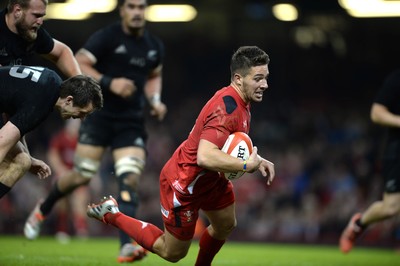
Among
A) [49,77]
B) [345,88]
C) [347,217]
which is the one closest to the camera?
[49,77]

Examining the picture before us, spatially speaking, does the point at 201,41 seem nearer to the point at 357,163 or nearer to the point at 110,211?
the point at 357,163

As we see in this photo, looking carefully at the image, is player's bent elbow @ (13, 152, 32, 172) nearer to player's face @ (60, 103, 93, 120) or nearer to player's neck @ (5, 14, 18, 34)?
player's face @ (60, 103, 93, 120)

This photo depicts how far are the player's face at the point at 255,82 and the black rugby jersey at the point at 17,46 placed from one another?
2.23 m

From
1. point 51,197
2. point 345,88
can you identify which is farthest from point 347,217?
point 51,197

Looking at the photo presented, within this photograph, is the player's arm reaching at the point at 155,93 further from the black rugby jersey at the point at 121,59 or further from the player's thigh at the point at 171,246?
the player's thigh at the point at 171,246

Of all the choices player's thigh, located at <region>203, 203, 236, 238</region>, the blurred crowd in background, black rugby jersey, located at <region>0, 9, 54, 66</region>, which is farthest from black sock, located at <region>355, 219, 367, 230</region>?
the blurred crowd in background

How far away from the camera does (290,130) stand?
70.7 ft

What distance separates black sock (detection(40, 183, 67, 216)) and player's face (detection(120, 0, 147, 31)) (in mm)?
2168

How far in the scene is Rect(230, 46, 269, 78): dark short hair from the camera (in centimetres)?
650

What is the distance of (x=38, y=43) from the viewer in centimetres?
757

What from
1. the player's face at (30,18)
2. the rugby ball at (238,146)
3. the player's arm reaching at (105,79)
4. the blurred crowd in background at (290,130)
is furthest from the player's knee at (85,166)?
the blurred crowd in background at (290,130)

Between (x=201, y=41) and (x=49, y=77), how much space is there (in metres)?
17.4

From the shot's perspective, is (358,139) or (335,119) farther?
(335,119)

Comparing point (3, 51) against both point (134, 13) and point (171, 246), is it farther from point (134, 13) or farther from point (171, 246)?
point (171, 246)
